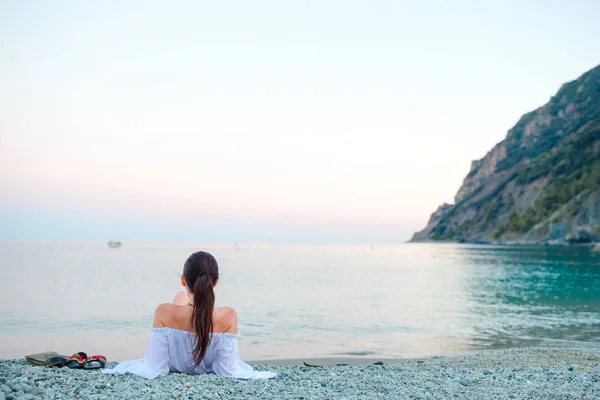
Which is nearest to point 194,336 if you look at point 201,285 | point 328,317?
point 201,285

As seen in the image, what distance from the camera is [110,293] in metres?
36.0

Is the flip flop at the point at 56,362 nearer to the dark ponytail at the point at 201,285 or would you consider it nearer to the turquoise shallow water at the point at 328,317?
the dark ponytail at the point at 201,285

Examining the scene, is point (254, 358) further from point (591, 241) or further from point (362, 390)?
point (591, 241)

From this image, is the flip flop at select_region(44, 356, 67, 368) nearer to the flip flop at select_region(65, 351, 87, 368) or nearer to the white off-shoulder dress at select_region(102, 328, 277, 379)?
the flip flop at select_region(65, 351, 87, 368)

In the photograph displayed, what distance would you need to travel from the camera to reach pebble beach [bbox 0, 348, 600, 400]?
638 centimetres

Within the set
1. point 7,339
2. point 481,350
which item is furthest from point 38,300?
Answer: point 481,350

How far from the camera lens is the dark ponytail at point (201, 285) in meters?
6.93

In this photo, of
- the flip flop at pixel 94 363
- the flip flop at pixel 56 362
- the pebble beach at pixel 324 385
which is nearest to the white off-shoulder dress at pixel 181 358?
the pebble beach at pixel 324 385

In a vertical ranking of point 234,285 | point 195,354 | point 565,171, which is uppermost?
point 565,171

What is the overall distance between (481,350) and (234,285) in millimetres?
29885

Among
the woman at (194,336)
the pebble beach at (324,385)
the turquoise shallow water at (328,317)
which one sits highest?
the woman at (194,336)

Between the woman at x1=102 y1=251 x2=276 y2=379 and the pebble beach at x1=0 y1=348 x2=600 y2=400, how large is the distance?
0.25 meters

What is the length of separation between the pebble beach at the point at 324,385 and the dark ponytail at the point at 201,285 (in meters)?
0.82

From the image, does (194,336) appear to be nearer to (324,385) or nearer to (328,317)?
(324,385)
